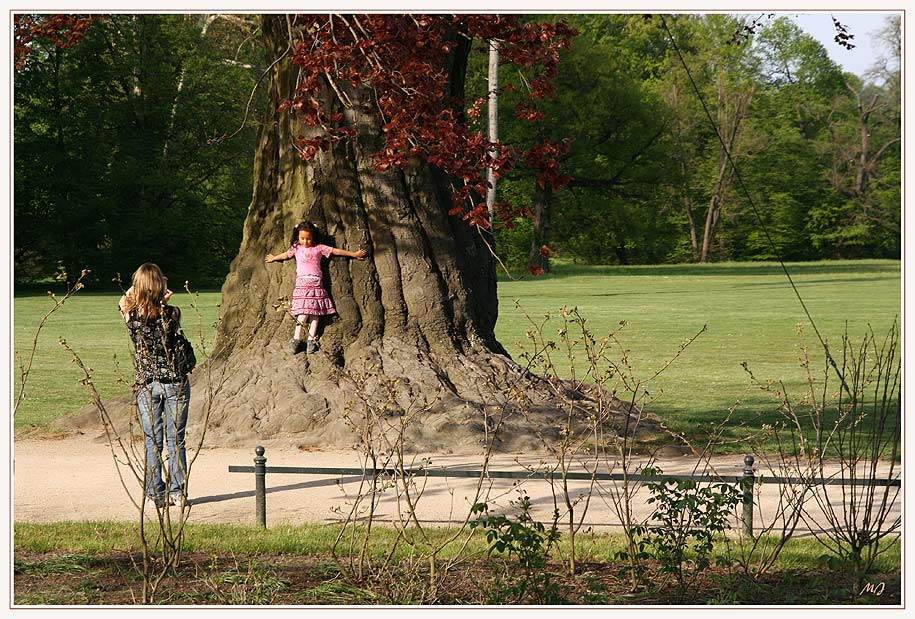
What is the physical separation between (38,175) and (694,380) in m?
38.8

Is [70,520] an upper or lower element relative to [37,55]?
lower

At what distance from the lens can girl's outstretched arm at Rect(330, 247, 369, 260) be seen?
1270 centimetres

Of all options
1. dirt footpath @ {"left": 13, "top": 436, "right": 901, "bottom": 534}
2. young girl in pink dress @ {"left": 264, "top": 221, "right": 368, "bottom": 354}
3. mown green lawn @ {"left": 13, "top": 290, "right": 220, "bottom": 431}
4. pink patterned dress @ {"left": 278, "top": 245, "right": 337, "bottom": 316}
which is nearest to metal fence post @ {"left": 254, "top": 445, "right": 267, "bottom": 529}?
dirt footpath @ {"left": 13, "top": 436, "right": 901, "bottom": 534}

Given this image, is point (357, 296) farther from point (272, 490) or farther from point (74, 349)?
point (74, 349)

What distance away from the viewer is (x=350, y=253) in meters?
12.7

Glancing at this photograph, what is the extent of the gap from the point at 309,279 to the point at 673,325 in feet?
56.0

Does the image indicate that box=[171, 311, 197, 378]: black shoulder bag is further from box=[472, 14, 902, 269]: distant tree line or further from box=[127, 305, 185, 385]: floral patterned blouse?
box=[472, 14, 902, 269]: distant tree line

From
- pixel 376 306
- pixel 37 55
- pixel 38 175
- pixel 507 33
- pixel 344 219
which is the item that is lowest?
pixel 376 306

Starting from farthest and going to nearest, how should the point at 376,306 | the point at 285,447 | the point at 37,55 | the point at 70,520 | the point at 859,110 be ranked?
the point at 859,110 → the point at 37,55 → the point at 376,306 → the point at 285,447 → the point at 70,520

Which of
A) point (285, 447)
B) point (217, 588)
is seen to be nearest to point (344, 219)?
point (285, 447)

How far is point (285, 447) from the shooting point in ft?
37.9

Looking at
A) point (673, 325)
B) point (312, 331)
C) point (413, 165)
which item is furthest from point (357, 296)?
point (673, 325)
